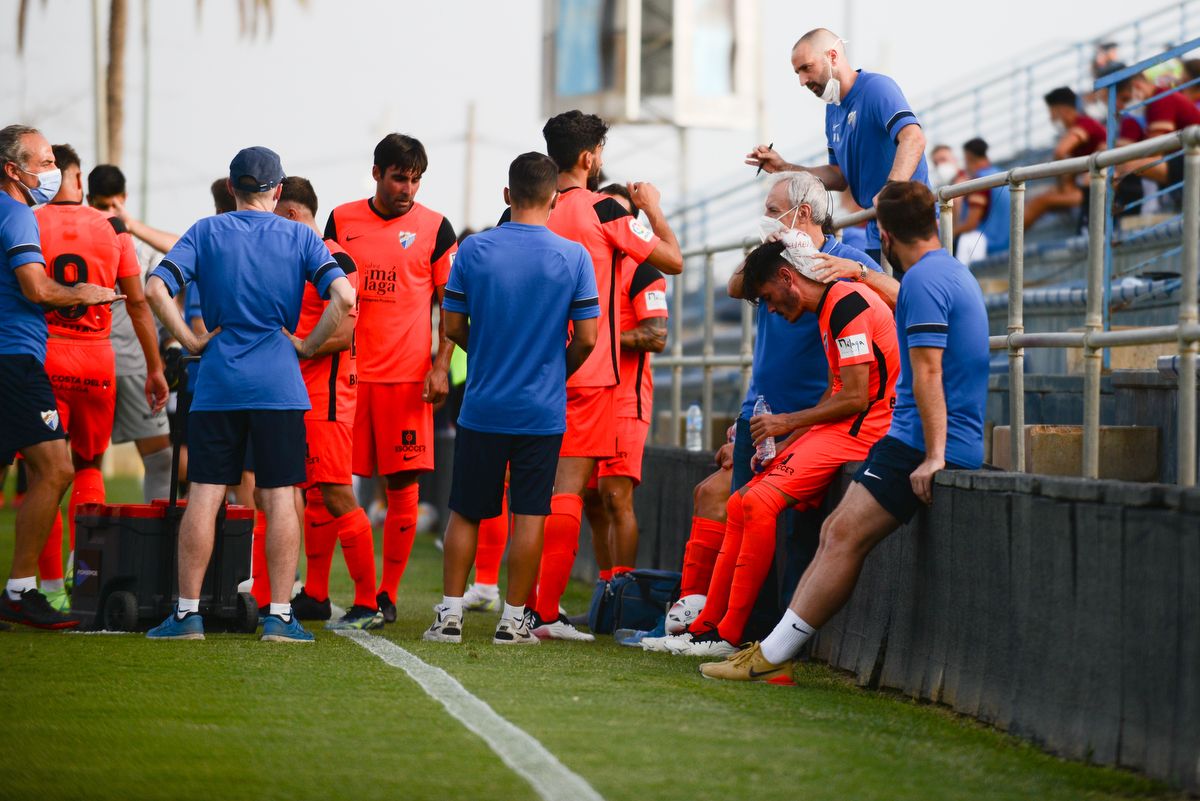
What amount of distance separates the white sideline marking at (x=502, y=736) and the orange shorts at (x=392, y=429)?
156cm

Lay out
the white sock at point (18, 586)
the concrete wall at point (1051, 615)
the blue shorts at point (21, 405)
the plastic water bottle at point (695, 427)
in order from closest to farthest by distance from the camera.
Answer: the concrete wall at point (1051, 615)
the blue shorts at point (21, 405)
the white sock at point (18, 586)
the plastic water bottle at point (695, 427)

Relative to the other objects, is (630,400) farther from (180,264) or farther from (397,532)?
(180,264)

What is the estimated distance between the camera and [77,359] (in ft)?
26.8

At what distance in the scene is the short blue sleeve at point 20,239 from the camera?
7.61 meters

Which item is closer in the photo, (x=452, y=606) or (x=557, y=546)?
(x=452, y=606)

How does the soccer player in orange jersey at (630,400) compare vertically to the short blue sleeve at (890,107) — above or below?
below

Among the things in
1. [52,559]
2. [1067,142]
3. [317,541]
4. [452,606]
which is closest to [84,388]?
[52,559]

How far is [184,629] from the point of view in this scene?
282 inches

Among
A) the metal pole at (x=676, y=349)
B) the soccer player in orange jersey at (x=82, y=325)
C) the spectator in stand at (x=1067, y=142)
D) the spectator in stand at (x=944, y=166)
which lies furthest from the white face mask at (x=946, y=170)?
the soccer player in orange jersey at (x=82, y=325)

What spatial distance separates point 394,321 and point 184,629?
1928 millimetres

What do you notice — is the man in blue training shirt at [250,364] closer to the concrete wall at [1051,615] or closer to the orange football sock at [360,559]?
the orange football sock at [360,559]

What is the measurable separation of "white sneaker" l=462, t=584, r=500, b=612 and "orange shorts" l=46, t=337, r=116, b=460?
7.10ft

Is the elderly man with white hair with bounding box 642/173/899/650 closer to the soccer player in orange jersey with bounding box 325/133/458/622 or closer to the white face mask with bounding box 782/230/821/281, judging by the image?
the white face mask with bounding box 782/230/821/281

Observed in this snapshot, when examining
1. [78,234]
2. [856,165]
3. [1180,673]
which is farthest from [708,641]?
[78,234]
